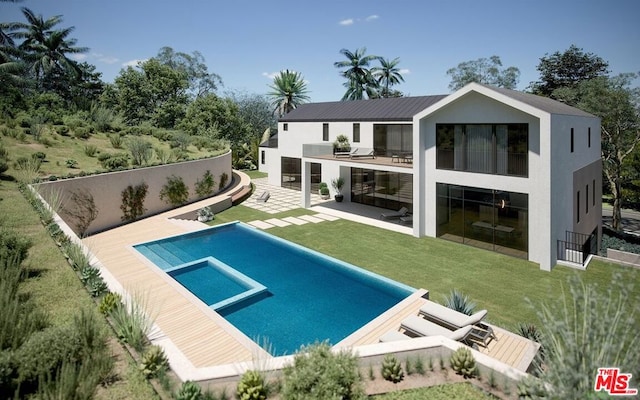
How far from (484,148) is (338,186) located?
45.8ft

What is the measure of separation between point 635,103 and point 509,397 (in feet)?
128

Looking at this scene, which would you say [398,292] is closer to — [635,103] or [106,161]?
[106,161]

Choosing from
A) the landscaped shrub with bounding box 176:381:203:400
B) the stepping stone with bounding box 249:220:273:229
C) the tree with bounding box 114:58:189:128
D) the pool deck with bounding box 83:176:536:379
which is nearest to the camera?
the landscaped shrub with bounding box 176:381:203:400

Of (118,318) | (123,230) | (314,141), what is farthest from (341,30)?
(118,318)

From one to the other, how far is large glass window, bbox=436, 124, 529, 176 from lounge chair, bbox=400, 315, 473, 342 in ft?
32.7

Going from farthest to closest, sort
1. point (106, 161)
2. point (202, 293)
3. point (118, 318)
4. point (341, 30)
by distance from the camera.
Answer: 1. point (341, 30)
2. point (106, 161)
3. point (202, 293)
4. point (118, 318)

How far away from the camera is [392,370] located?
23.1 feet

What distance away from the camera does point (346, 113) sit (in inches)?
1252

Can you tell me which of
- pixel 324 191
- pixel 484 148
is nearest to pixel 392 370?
pixel 484 148

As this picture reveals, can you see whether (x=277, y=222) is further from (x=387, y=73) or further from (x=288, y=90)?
(x=387, y=73)

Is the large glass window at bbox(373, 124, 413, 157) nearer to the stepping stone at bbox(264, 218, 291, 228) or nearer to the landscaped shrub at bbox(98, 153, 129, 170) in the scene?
the stepping stone at bbox(264, 218, 291, 228)

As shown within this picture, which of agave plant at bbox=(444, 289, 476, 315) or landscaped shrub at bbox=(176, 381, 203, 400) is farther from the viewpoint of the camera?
agave plant at bbox=(444, 289, 476, 315)

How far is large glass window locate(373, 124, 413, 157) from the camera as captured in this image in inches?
1055

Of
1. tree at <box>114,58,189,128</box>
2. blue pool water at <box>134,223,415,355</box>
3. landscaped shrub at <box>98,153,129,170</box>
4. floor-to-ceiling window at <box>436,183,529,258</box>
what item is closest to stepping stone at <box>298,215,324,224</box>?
blue pool water at <box>134,223,415,355</box>
